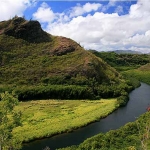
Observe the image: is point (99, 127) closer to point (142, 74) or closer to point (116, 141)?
point (116, 141)

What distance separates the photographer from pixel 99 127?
7294 centimetres

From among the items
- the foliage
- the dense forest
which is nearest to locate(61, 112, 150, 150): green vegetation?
the dense forest

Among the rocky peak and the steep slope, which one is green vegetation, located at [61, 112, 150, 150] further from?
the rocky peak

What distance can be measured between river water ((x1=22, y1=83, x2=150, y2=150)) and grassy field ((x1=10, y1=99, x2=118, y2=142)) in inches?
63.3

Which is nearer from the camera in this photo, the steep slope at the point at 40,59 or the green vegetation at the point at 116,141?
the green vegetation at the point at 116,141

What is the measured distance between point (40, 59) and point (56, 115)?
168 feet

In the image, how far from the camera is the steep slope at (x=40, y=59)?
112812mm

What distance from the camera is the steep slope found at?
370ft

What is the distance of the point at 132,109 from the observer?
90.5 meters

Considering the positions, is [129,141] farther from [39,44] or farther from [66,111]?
[39,44]

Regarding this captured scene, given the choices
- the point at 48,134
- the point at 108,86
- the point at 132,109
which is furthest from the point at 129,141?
the point at 108,86

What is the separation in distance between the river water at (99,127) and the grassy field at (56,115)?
161cm

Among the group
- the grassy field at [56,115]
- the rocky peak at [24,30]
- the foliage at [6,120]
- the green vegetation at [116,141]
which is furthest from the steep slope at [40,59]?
the foliage at [6,120]

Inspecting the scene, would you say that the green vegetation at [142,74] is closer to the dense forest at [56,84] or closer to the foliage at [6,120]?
the dense forest at [56,84]
